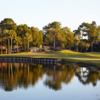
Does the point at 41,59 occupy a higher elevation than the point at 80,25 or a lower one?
lower

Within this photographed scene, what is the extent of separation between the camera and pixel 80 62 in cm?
8938

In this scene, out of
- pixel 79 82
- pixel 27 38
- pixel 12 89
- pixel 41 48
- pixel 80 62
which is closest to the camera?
pixel 12 89

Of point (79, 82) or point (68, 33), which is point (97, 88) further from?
point (68, 33)

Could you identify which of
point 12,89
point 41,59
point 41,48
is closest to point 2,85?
point 12,89

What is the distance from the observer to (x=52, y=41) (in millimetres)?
153375

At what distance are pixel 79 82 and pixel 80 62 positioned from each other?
3329 centimetres

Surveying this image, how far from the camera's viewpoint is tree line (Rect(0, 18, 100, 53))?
463ft

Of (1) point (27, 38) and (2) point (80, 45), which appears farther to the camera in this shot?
→ (2) point (80, 45)

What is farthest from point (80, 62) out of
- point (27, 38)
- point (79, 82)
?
point (27, 38)

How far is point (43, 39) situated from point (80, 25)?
16.4m

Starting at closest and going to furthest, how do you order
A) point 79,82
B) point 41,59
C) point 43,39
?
point 79,82 < point 41,59 < point 43,39

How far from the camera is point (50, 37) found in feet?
499

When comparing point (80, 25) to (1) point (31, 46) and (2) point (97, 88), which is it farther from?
(2) point (97, 88)

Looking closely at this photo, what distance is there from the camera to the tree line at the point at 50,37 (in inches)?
5561
